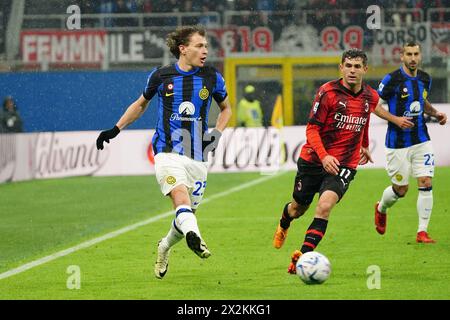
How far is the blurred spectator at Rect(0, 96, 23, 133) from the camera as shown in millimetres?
22281

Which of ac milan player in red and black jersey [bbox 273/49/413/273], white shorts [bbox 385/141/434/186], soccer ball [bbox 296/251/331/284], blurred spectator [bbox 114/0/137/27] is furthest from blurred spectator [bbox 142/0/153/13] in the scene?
soccer ball [bbox 296/251/331/284]

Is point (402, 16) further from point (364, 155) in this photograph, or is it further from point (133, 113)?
point (133, 113)

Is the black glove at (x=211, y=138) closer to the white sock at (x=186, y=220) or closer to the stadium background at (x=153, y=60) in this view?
the white sock at (x=186, y=220)

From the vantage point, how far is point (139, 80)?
24141 millimetres

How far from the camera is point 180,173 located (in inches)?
357

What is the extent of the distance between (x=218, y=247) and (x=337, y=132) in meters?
2.59

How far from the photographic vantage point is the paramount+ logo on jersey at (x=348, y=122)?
962 centimetres

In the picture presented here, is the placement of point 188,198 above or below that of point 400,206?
above

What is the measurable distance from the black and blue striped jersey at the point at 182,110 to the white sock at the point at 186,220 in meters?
0.59

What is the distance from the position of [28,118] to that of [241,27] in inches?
208

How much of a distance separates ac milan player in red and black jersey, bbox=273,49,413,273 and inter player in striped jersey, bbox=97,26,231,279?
86 cm

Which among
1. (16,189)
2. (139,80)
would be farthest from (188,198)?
(139,80)

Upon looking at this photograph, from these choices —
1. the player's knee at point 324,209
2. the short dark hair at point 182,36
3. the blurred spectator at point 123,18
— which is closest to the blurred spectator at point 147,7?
the blurred spectator at point 123,18

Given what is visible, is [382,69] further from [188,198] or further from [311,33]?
[188,198]
